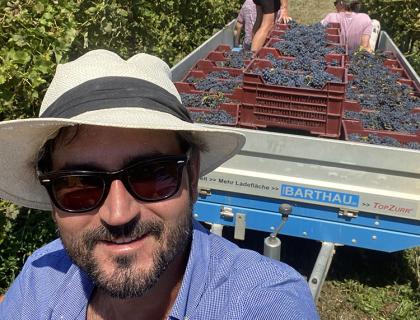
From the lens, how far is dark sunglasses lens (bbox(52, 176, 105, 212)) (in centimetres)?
143

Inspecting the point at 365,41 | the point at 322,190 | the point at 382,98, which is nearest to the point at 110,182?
the point at 322,190

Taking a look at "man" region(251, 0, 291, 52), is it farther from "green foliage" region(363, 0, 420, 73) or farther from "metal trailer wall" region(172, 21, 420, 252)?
"metal trailer wall" region(172, 21, 420, 252)

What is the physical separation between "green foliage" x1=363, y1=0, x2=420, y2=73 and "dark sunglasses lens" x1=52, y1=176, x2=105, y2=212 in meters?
7.42

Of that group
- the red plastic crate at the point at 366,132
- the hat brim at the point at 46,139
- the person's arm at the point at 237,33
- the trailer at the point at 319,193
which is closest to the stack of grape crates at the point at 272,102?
the red plastic crate at the point at 366,132

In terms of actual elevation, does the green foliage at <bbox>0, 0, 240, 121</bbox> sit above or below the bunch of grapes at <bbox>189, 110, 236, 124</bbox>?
above

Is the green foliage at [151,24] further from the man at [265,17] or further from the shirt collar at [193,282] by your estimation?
the shirt collar at [193,282]

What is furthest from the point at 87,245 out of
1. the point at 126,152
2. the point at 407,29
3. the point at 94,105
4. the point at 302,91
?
the point at 407,29

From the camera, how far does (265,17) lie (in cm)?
743

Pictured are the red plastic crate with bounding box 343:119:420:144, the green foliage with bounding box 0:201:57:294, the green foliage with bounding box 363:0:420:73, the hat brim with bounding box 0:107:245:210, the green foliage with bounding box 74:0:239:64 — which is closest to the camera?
the hat brim with bounding box 0:107:245:210

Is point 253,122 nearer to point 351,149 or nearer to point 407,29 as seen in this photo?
point 351,149

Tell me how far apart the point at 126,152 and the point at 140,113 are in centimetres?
12

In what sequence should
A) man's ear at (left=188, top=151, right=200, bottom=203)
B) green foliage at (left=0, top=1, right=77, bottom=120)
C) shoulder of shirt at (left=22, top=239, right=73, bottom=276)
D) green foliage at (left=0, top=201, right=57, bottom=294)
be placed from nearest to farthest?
man's ear at (left=188, top=151, right=200, bottom=203), shoulder of shirt at (left=22, top=239, right=73, bottom=276), green foliage at (left=0, top=1, right=77, bottom=120), green foliage at (left=0, top=201, right=57, bottom=294)

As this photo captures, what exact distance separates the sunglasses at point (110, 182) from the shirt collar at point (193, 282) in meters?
0.21

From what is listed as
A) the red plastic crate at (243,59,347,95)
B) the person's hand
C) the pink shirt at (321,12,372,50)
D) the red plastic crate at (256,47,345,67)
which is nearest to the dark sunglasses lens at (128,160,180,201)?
the red plastic crate at (243,59,347,95)
